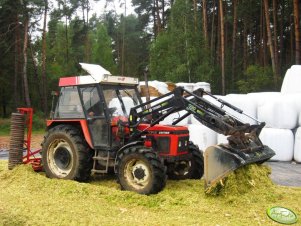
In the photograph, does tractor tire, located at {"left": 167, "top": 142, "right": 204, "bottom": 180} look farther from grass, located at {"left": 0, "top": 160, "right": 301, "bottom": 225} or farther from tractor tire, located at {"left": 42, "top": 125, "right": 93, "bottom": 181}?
tractor tire, located at {"left": 42, "top": 125, "right": 93, "bottom": 181}

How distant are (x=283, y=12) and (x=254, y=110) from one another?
20091 millimetres

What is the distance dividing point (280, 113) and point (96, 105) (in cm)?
596

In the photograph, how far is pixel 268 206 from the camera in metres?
5.83

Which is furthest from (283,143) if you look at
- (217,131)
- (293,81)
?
(217,131)

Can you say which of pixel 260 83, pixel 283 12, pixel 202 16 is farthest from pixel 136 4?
pixel 260 83

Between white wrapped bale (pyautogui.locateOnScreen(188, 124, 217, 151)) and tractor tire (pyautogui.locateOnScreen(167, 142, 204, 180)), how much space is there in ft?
14.4

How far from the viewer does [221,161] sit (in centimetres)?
609

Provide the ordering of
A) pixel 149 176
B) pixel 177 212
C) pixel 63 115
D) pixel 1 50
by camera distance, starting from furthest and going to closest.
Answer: pixel 1 50, pixel 63 115, pixel 149 176, pixel 177 212

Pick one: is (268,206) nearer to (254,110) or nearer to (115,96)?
(115,96)

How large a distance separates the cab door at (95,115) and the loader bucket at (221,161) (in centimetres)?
213

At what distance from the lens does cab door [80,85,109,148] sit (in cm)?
748

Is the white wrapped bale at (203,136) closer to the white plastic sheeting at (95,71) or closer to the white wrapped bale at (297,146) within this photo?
the white wrapped bale at (297,146)

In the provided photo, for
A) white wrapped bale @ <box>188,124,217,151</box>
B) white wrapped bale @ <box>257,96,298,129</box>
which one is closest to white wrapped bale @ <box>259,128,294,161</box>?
white wrapped bale @ <box>257,96,298,129</box>

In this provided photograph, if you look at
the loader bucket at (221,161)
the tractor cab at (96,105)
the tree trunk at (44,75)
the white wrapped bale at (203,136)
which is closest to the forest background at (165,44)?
the tree trunk at (44,75)
